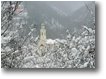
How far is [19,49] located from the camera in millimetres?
5496

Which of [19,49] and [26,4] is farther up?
[26,4]

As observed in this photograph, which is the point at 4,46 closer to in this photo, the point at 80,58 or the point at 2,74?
the point at 2,74

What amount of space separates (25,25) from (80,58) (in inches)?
28.1

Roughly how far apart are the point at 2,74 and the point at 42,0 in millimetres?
940

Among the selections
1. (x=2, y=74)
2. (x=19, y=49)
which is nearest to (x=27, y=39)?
(x=19, y=49)

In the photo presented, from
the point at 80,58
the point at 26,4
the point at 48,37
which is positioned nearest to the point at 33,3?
the point at 26,4

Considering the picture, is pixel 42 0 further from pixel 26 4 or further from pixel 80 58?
pixel 80 58

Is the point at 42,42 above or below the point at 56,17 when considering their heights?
below

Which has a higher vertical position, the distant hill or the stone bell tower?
the distant hill

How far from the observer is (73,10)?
5.65 m

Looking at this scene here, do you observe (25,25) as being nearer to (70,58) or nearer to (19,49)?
(19,49)

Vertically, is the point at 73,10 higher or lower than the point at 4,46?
higher

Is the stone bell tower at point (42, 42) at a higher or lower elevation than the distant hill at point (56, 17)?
lower

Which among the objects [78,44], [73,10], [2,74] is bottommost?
[2,74]
